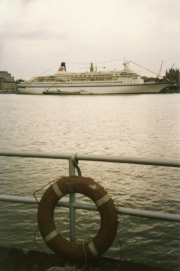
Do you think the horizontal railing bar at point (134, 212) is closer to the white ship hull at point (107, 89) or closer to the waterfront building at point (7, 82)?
the white ship hull at point (107, 89)

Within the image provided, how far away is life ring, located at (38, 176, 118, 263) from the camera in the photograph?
1.78m

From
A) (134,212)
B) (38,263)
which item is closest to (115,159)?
(134,212)

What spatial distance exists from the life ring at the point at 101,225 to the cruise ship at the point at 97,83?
70.5 metres

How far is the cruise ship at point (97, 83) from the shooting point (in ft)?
234

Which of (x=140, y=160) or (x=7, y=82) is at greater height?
(x=7, y=82)

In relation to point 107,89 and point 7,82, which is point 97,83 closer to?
point 107,89

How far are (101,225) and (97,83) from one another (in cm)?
7171

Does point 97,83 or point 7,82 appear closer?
point 97,83

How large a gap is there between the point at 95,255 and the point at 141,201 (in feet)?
12.6

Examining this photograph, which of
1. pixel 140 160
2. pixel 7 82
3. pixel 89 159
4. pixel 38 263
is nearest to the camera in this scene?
pixel 140 160

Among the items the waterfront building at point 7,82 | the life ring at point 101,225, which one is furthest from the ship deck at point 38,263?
the waterfront building at point 7,82

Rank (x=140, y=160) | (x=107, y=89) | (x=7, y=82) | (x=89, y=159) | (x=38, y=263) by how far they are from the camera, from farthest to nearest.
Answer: (x=7, y=82)
(x=107, y=89)
(x=38, y=263)
(x=89, y=159)
(x=140, y=160)

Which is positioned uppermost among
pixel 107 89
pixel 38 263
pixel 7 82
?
pixel 7 82

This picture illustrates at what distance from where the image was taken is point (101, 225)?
1.80m
